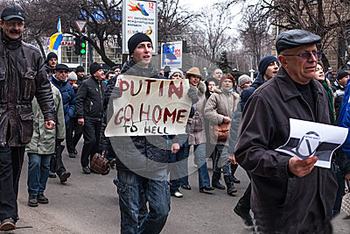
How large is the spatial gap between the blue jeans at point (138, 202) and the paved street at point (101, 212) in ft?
4.35

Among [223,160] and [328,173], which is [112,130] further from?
[223,160]

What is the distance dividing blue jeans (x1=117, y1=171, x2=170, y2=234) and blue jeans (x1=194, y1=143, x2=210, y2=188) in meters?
3.34

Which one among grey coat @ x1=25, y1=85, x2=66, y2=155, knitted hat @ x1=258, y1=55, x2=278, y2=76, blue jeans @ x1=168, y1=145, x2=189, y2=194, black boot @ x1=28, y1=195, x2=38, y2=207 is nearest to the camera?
knitted hat @ x1=258, y1=55, x2=278, y2=76

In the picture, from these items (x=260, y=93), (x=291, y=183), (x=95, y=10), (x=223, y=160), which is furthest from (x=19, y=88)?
(x=95, y=10)

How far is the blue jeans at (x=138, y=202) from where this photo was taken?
4.00 m

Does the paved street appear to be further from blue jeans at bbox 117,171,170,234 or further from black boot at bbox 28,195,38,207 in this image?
blue jeans at bbox 117,171,170,234

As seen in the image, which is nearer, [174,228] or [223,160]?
[174,228]

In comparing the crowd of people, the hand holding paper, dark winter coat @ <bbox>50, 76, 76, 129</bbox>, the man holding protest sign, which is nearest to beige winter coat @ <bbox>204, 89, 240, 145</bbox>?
the crowd of people

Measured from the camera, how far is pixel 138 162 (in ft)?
13.4

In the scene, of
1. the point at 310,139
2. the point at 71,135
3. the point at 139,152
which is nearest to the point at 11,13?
the point at 139,152

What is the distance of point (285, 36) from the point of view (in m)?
2.88

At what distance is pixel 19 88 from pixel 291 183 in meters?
3.08

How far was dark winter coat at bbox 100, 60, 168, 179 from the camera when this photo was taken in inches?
162

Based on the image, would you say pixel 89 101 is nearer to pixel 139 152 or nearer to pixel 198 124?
pixel 198 124
